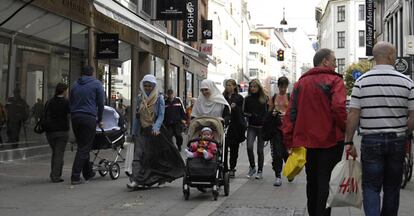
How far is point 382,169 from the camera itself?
553 centimetres

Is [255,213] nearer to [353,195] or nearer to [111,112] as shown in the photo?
[353,195]

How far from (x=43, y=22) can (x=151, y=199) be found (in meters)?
8.59

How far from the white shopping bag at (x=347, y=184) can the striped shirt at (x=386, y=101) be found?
379 millimetres

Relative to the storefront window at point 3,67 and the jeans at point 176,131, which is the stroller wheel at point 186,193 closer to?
the storefront window at point 3,67

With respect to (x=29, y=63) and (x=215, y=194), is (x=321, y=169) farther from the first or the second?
(x=29, y=63)

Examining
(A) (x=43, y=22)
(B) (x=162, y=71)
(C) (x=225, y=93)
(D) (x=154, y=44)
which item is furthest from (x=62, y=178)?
(B) (x=162, y=71)

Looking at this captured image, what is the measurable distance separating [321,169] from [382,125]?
34.2 inches

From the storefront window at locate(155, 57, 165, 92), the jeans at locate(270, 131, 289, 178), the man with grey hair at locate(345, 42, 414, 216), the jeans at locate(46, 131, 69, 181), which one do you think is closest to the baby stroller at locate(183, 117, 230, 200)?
the jeans at locate(270, 131, 289, 178)

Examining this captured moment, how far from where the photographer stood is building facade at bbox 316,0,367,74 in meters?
86.2

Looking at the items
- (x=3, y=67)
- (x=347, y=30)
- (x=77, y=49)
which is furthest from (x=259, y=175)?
(x=347, y=30)

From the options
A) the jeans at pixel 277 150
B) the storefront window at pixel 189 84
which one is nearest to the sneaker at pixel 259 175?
the jeans at pixel 277 150

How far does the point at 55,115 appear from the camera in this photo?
34.0 ft

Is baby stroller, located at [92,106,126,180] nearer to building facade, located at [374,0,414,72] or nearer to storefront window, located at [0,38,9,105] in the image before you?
storefront window, located at [0,38,9,105]

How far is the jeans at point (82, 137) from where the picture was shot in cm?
995
